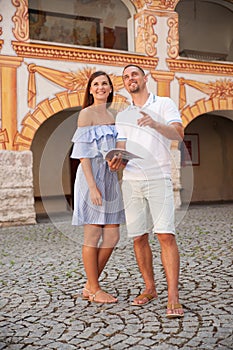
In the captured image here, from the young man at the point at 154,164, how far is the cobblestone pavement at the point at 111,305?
269 millimetres

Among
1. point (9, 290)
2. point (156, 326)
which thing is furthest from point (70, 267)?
point (156, 326)

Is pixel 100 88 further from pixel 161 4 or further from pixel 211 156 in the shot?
pixel 211 156

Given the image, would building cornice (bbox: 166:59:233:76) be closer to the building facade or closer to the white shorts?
the building facade

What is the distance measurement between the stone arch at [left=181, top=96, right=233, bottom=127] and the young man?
834 centimetres

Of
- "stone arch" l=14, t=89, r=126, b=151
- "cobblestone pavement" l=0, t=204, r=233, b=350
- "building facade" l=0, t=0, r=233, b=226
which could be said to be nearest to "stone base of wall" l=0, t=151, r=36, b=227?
"building facade" l=0, t=0, r=233, b=226

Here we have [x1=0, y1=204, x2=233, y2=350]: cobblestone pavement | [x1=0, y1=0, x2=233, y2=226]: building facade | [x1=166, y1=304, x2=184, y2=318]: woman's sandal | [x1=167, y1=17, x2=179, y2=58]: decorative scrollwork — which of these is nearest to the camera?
[x1=0, y1=204, x2=233, y2=350]: cobblestone pavement

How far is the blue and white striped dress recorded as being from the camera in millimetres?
3531

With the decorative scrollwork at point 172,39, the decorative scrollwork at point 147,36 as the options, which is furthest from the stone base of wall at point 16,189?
the decorative scrollwork at point 172,39

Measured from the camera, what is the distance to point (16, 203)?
962 centimetres

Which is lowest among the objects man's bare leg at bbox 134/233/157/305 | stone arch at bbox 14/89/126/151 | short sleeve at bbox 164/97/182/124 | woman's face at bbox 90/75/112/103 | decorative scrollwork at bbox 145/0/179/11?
man's bare leg at bbox 134/233/157/305

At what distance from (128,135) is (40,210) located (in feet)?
32.8

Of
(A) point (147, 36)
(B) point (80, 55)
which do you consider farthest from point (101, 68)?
(A) point (147, 36)

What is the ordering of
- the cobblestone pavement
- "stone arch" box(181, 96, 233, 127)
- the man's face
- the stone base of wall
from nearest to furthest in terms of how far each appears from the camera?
the cobblestone pavement, the man's face, the stone base of wall, "stone arch" box(181, 96, 233, 127)

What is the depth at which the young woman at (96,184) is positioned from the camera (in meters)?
3.54
